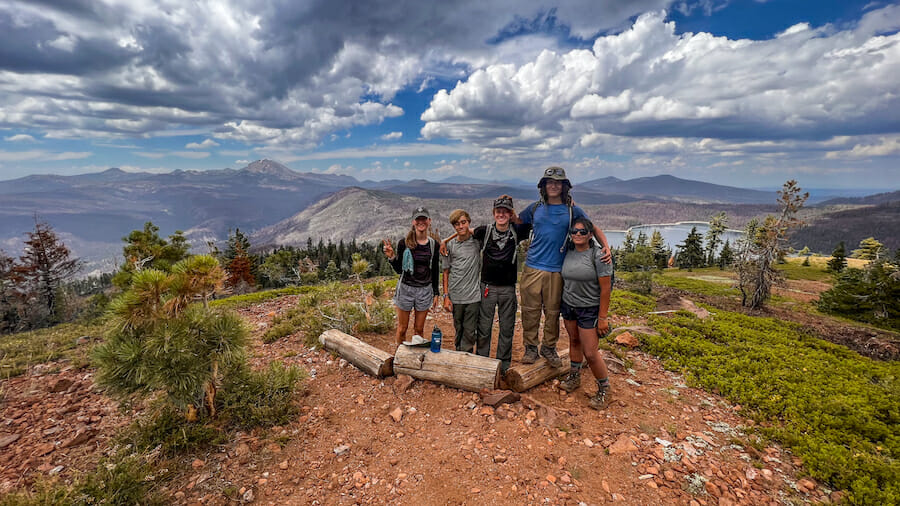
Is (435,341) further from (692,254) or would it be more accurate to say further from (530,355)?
(692,254)

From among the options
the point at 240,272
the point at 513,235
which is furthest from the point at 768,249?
the point at 240,272

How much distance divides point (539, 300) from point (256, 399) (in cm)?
458

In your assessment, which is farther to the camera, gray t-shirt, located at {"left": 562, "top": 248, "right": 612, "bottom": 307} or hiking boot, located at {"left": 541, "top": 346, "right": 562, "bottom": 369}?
hiking boot, located at {"left": 541, "top": 346, "right": 562, "bottom": 369}

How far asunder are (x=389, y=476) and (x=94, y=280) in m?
143

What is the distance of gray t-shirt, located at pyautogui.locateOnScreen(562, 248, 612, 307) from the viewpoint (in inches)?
195

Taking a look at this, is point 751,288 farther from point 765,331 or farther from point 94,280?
point 94,280

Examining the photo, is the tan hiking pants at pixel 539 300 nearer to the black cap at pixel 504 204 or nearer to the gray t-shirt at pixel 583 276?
the gray t-shirt at pixel 583 276

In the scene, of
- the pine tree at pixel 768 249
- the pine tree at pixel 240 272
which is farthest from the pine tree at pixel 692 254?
the pine tree at pixel 240 272

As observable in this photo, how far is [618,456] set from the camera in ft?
14.5

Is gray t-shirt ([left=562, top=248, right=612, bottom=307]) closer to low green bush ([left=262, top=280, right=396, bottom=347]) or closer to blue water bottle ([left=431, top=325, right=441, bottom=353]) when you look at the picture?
blue water bottle ([left=431, top=325, right=441, bottom=353])

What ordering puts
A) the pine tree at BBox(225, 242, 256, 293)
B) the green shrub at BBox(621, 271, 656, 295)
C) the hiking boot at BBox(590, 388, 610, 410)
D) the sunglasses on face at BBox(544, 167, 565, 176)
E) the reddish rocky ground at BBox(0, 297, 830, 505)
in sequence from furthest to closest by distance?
the pine tree at BBox(225, 242, 256, 293)
the green shrub at BBox(621, 271, 656, 295)
the hiking boot at BBox(590, 388, 610, 410)
the sunglasses on face at BBox(544, 167, 565, 176)
the reddish rocky ground at BBox(0, 297, 830, 505)

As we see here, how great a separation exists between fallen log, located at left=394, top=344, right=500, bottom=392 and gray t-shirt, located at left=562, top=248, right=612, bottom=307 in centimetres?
165

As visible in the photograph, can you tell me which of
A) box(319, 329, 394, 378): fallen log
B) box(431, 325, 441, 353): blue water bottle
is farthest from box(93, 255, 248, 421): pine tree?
box(431, 325, 441, 353): blue water bottle

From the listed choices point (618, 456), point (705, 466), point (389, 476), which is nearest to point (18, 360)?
point (389, 476)
